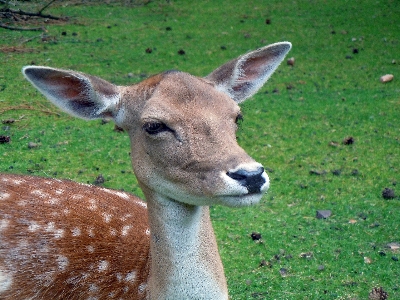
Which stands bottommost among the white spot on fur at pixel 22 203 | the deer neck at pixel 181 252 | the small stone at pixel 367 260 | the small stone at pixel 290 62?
the small stone at pixel 290 62

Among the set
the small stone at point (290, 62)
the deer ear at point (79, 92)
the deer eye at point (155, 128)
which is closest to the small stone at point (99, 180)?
the deer ear at point (79, 92)

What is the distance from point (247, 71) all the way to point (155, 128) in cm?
82

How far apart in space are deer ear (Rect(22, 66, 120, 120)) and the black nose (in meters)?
0.98

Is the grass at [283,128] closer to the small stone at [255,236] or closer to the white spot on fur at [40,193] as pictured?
the small stone at [255,236]

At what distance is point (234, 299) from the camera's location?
165 inches

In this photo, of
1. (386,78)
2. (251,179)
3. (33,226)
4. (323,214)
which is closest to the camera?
(251,179)

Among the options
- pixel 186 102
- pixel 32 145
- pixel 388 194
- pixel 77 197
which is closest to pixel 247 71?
pixel 186 102

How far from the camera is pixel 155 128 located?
2930 millimetres

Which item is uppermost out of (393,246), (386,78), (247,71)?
(247,71)

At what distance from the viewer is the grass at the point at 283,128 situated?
460 centimetres

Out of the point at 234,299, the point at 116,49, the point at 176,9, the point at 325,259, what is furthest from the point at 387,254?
the point at 176,9

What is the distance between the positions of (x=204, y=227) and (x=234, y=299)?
51.1 inches

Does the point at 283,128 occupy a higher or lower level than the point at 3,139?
lower

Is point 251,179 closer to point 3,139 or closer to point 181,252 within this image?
Result: point 181,252
